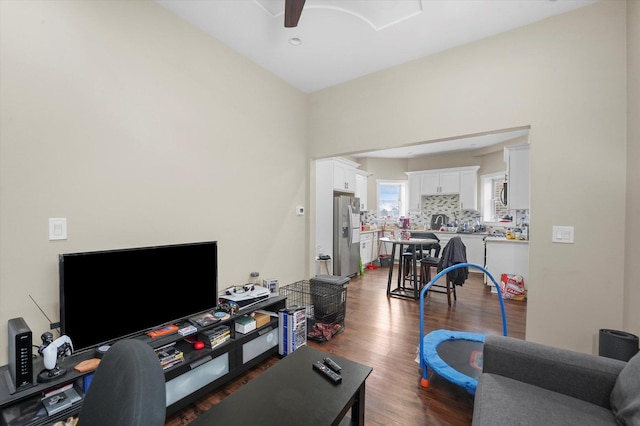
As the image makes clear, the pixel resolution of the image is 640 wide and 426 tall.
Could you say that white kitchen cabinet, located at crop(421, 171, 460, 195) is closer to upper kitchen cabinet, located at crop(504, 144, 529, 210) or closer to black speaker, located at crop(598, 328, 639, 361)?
upper kitchen cabinet, located at crop(504, 144, 529, 210)

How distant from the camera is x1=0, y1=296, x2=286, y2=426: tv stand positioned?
129 cm

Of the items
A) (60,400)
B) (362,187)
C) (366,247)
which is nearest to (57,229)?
(60,400)

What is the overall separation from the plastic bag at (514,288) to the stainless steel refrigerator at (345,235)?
265cm

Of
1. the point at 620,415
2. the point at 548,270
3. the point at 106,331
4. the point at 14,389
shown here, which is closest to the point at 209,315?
the point at 106,331

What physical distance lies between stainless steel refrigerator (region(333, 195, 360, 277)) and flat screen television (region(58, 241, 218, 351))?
10.5 feet

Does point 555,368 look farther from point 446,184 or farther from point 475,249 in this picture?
point 446,184

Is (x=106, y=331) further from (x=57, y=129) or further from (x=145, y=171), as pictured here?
(x=57, y=129)

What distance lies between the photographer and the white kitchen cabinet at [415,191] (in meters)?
7.25

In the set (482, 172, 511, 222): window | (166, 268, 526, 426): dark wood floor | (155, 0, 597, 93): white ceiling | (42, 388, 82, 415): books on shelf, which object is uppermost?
(155, 0, 597, 93): white ceiling

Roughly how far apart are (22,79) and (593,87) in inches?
149

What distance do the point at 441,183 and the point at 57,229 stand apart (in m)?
7.15

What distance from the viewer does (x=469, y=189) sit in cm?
658

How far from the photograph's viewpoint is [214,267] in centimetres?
223

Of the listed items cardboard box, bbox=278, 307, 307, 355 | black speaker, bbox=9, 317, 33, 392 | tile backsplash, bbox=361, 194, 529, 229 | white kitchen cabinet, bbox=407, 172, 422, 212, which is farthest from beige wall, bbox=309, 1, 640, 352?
white kitchen cabinet, bbox=407, 172, 422, 212
